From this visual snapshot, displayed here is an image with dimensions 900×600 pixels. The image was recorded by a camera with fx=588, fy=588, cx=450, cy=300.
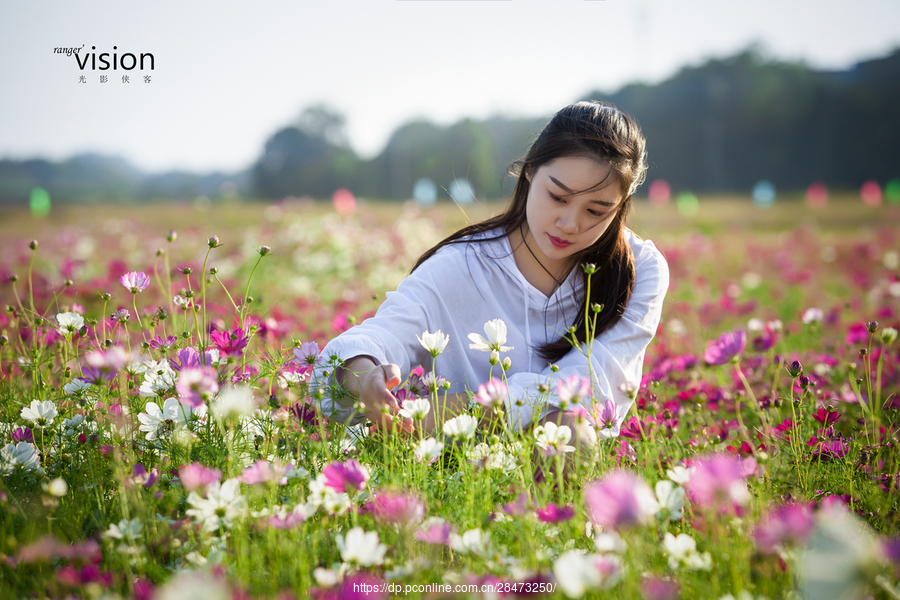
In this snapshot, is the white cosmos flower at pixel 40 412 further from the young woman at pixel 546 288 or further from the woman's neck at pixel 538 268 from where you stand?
the woman's neck at pixel 538 268

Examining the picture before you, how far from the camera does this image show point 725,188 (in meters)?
27.8

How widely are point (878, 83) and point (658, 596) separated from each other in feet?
108

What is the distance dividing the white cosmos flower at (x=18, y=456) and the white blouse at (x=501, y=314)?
790mm

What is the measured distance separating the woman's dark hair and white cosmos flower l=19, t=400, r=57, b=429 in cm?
105

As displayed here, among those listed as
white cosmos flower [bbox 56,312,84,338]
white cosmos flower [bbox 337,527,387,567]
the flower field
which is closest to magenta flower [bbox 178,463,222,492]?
the flower field

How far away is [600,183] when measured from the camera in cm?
155

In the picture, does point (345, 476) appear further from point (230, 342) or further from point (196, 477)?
point (230, 342)

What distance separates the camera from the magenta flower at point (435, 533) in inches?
33.6

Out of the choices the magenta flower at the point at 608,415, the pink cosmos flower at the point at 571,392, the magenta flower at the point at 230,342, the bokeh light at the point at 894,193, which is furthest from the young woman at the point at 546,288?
the bokeh light at the point at 894,193

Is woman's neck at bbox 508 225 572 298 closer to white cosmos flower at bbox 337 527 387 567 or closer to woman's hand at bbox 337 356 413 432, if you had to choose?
woman's hand at bbox 337 356 413 432

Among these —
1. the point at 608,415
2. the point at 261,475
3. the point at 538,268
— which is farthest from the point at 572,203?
the point at 261,475

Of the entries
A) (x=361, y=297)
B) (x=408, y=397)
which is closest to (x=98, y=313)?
(x=361, y=297)

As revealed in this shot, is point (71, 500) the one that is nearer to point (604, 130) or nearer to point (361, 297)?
point (604, 130)

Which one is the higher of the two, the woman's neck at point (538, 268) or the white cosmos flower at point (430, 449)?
the woman's neck at point (538, 268)
